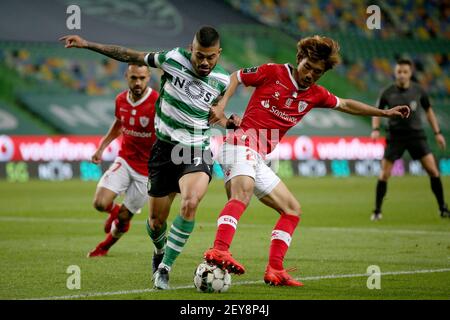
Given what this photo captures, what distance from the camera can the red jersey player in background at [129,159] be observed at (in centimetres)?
1012

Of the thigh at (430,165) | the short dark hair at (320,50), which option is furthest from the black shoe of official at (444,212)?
the short dark hair at (320,50)

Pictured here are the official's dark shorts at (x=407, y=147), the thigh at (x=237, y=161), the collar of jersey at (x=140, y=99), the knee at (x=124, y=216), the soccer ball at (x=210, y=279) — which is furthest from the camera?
the official's dark shorts at (x=407, y=147)

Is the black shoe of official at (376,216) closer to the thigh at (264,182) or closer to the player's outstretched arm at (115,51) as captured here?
the thigh at (264,182)

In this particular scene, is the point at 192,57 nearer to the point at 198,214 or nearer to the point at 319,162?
the point at 198,214

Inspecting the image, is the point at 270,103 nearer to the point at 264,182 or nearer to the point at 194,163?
the point at 264,182

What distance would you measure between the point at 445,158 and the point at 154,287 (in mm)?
24773

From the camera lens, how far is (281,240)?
311 inches

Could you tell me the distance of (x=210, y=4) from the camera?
38.6 m

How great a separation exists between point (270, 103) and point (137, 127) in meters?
2.60

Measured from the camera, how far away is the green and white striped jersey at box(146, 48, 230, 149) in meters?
7.75

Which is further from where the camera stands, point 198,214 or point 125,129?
point 198,214

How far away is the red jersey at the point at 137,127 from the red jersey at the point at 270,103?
2.32 m
